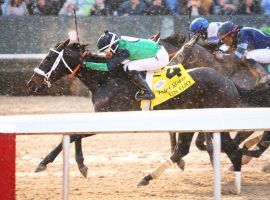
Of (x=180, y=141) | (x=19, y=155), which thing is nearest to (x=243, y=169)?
(x=180, y=141)

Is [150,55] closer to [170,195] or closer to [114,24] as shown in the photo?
[170,195]

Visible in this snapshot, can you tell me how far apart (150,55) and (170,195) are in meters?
1.73

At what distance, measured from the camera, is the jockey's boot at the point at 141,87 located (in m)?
7.66

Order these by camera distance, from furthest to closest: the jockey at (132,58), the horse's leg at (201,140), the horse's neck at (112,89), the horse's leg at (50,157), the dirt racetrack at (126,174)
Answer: the horse's leg at (201,140) → the horse's neck at (112,89) → the jockey at (132,58) → the horse's leg at (50,157) → the dirt racetrack at (126,174)

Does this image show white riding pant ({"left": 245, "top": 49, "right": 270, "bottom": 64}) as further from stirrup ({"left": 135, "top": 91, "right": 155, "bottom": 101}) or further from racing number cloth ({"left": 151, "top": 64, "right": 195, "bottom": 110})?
stirrup ({"left": 135, "top": 91, "right": 155, "bottom": 101})

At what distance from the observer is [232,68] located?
9125mm

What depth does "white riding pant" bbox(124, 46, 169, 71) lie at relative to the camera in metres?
7.88

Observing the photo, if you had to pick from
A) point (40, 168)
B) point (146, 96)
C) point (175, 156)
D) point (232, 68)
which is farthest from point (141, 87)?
point (232, 68)

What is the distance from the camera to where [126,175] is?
793cm

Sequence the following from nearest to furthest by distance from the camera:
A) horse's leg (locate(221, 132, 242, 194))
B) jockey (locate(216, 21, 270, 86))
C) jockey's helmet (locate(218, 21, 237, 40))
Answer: horse's leg (locate(221, 132, 242, 194)) → jockey (locate(216, 21, 270, 86)) → jockey's helmet (locate(218, 21, 237, 40))

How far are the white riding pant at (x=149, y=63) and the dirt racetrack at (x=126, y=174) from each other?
1117 millimetres

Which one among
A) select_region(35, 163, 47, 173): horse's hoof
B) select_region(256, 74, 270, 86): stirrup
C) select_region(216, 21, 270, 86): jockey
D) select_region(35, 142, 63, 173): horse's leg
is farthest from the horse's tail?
select_region(35, 163, 47, 173): horse's hoof

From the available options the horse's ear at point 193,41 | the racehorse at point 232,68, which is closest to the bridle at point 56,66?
the racehorse at point 232,68

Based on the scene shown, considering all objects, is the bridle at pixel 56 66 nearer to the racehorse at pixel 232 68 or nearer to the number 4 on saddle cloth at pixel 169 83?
the number 4 on saddle cloth at pixel 169 83
